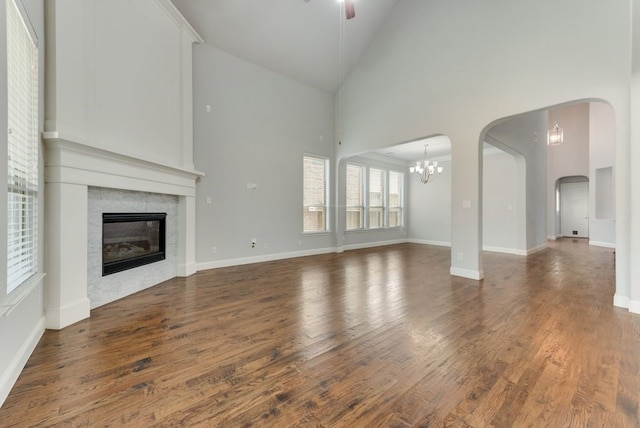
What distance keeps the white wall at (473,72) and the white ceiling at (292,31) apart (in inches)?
17.8

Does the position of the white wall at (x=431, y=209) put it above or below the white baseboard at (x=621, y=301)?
above

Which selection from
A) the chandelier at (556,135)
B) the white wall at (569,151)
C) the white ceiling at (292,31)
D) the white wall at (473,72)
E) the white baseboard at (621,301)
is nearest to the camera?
the white baseboard at (621,301)

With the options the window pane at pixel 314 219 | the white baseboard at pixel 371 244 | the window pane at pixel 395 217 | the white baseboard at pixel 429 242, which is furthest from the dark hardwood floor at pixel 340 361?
the window pane at pixel 395 217

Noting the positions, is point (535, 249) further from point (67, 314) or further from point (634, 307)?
point (67, 314)

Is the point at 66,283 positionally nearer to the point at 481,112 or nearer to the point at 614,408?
the point at 614,408

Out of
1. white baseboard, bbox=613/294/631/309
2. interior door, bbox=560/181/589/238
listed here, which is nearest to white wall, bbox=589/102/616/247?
interior door, bbox=560/181/589/238

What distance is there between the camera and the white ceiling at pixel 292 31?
16.1ft

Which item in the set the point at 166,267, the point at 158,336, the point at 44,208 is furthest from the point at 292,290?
the point at 44,208

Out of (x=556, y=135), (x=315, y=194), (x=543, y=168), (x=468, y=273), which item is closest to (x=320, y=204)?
(x=315, y=194)

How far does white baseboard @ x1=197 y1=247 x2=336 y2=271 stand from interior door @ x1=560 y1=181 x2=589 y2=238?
10579mm

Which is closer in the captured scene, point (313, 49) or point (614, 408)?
point (614, 408)

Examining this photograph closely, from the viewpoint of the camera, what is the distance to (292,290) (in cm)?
398

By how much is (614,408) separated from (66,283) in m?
4.30

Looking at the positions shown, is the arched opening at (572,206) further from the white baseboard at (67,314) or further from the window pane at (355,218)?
the white baseboard at (67,314)
